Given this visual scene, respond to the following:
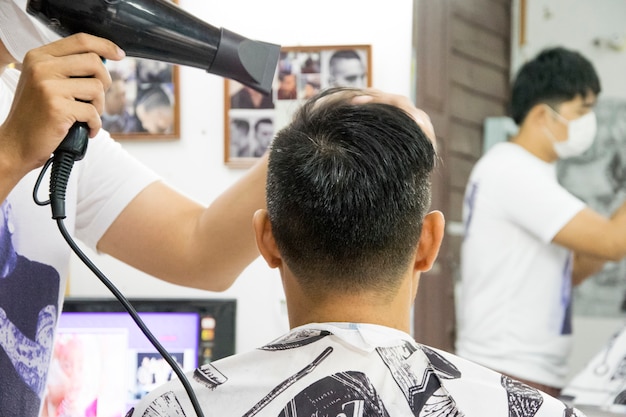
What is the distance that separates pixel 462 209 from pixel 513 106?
13.8 inches

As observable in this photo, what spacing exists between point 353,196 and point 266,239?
5.9 inches

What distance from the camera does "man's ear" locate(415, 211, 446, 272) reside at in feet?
3.17

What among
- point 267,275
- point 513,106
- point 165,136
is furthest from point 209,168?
point 513,106

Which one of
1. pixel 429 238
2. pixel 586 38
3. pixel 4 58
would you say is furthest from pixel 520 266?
pixel 4 58

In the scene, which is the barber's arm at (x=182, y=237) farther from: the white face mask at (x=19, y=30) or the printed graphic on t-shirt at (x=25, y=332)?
the white face mask at (x=19, y=30)

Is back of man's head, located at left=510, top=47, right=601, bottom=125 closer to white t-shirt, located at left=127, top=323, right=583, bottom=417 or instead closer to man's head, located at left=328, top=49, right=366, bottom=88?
man's head, located at left=328, top=49, right=366, bottom=88

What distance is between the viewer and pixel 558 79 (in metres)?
2.28

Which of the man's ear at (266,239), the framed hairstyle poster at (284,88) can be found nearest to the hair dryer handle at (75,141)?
the man's ear at (266,239)

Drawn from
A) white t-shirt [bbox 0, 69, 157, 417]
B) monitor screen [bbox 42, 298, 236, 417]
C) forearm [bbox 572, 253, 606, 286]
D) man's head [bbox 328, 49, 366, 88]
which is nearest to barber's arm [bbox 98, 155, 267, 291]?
white t-shirt [bbox 0, 69, 157, 417]

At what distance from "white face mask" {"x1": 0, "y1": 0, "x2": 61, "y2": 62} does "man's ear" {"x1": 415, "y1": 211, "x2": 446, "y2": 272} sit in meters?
0.56

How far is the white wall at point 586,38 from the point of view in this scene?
2238 millimetres

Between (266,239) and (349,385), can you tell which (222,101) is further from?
(349,385)

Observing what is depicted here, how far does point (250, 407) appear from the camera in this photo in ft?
2.93

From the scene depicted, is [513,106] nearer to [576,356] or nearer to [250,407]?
[576,356]
